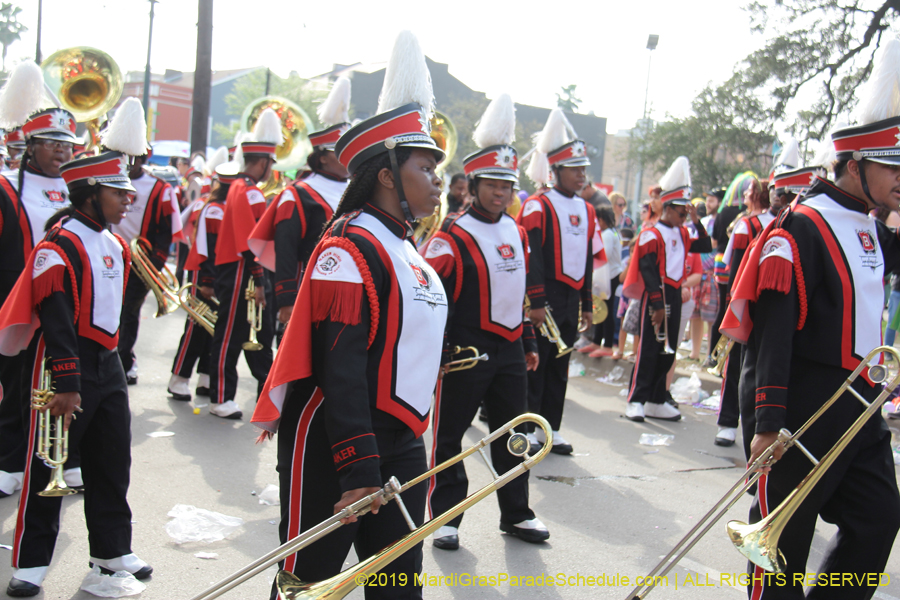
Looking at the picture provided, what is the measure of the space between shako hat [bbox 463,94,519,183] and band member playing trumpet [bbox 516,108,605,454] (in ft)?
2.96

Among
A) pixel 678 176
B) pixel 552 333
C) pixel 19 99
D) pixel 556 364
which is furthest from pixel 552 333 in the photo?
pixel 19 99

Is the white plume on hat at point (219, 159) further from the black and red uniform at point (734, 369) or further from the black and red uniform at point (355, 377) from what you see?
the black and red uniform at point (355, 377)

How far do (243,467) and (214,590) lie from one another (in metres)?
3.48

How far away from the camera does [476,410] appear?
4320mm

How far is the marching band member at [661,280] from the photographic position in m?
7.51

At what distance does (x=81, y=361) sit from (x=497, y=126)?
2978 mm

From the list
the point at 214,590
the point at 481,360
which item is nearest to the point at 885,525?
the point at 481,360

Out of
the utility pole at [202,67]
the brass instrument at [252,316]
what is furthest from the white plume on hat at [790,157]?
the utility pole at [202,67]

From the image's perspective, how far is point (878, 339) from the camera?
3.14 meters

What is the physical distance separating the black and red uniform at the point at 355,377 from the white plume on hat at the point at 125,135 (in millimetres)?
3043

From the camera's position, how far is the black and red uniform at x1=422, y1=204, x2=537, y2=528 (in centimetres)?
429

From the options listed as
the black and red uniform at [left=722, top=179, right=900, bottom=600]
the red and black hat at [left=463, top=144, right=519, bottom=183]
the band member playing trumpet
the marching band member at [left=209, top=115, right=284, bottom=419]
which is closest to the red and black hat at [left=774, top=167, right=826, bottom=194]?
the band member playing trumpet

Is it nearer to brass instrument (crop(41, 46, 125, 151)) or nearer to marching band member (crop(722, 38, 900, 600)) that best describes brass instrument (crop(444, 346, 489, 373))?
marching band member (crop(722, 38, 900, 600))

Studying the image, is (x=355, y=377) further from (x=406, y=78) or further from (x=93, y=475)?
(x=93, y=475)
